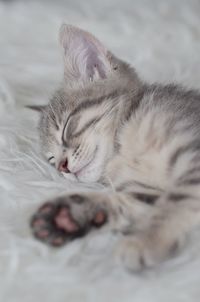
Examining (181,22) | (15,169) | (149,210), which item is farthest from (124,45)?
(149,210)

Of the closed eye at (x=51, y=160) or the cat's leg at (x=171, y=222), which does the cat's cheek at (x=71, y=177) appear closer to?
the closed eye at (x=51, y=160)

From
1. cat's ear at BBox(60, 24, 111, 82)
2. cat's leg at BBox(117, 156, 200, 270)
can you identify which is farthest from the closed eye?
cat's leg at BBox(117, 156, 200, 270)

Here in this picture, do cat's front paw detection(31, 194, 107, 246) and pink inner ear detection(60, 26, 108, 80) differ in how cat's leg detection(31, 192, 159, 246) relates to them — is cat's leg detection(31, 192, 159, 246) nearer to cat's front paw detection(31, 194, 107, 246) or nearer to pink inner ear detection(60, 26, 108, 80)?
cat's front paw detection(31, 194, 107, 246)

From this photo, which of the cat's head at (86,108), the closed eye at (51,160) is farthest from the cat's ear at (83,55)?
the closed eye at (51,160)

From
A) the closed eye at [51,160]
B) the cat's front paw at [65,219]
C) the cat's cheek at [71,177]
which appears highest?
the cat's front paw at [65,219]

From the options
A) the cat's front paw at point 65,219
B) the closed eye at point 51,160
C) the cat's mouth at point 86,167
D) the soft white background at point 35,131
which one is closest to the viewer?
the soft white background at point 35,131

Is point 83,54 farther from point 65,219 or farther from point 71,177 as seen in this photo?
point 65,219

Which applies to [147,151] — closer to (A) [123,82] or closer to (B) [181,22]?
(A) [123,82]
